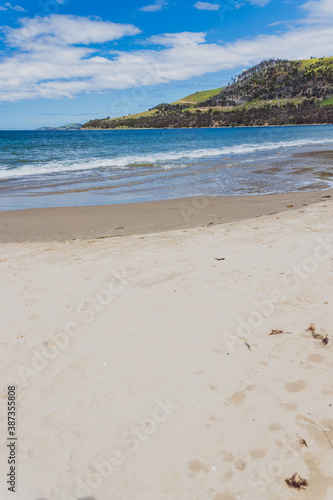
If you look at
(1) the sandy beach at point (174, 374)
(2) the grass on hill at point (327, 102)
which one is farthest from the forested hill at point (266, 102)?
(1) the sandy beach at point (174, 374)

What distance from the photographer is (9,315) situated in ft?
16.2

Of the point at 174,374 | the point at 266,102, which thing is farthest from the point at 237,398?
the point at 266,102

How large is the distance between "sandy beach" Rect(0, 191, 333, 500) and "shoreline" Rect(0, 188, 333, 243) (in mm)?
2950

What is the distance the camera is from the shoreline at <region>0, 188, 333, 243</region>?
31.7ft

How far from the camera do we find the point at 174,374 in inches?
141

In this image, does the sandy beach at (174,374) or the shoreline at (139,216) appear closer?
the sandy beach at (174,374)

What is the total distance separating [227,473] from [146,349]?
1.69 meters

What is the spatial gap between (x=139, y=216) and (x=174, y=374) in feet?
26.1

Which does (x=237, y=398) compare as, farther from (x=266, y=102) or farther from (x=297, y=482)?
(x=266, y=102)

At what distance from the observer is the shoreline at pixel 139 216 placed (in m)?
9.67

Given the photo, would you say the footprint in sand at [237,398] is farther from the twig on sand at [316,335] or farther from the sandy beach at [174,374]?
the twig on sand at [316,335]

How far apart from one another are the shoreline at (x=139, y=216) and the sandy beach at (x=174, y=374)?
2.95 meters

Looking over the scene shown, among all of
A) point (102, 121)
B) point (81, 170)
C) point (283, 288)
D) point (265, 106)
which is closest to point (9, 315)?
point (283, 288)

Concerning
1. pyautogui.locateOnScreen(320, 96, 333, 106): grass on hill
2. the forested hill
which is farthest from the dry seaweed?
pyautogui.locateOnScreen(320, 96, 333, 106): grass on hill
